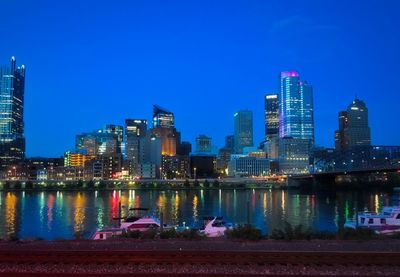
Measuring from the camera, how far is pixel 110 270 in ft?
52.7

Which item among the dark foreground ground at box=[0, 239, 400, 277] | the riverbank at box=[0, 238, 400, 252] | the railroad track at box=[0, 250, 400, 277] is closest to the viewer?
the dark foreground ground at box=[0, 239, 400, 277]

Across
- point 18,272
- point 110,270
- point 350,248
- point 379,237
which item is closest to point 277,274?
point 110,270

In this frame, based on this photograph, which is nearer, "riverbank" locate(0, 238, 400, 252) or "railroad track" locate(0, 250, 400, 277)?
"railroad track" locate(0, 250, 400, 277)

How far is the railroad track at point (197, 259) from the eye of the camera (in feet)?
54.1

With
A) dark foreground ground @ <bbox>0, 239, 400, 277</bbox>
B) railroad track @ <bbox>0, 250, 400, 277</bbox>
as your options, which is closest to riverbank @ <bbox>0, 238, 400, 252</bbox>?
dark foreground ground @ <bbox>0, 239, 400, 277</bbox>

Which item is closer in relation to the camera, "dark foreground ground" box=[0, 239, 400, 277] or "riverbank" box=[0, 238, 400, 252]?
"dark foreground ground" box=[0, 239, 400, 277]

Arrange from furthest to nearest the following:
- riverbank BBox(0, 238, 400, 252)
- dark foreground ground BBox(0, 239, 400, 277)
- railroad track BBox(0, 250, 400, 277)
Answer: riverbank BBox(0, 238, 400, 252), railroad track BBox(0, 250, 400, 277), dark foreground ground BBox(0, 239, 400, 277)

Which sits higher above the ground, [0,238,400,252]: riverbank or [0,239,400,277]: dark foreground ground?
[0,239,400,277]: dark foreground ground

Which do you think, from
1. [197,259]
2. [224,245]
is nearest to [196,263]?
[197,259]

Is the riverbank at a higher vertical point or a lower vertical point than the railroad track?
lower

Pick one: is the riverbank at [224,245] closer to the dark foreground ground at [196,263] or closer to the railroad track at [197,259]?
the dark foreground ground at [196,263]

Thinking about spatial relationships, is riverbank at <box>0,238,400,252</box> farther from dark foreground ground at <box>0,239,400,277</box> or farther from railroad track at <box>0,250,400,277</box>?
railroad track at <box>0,250,400,277</box>

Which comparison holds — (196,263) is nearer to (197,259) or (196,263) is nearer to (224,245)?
(197,259)

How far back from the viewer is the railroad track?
16.5 meters
